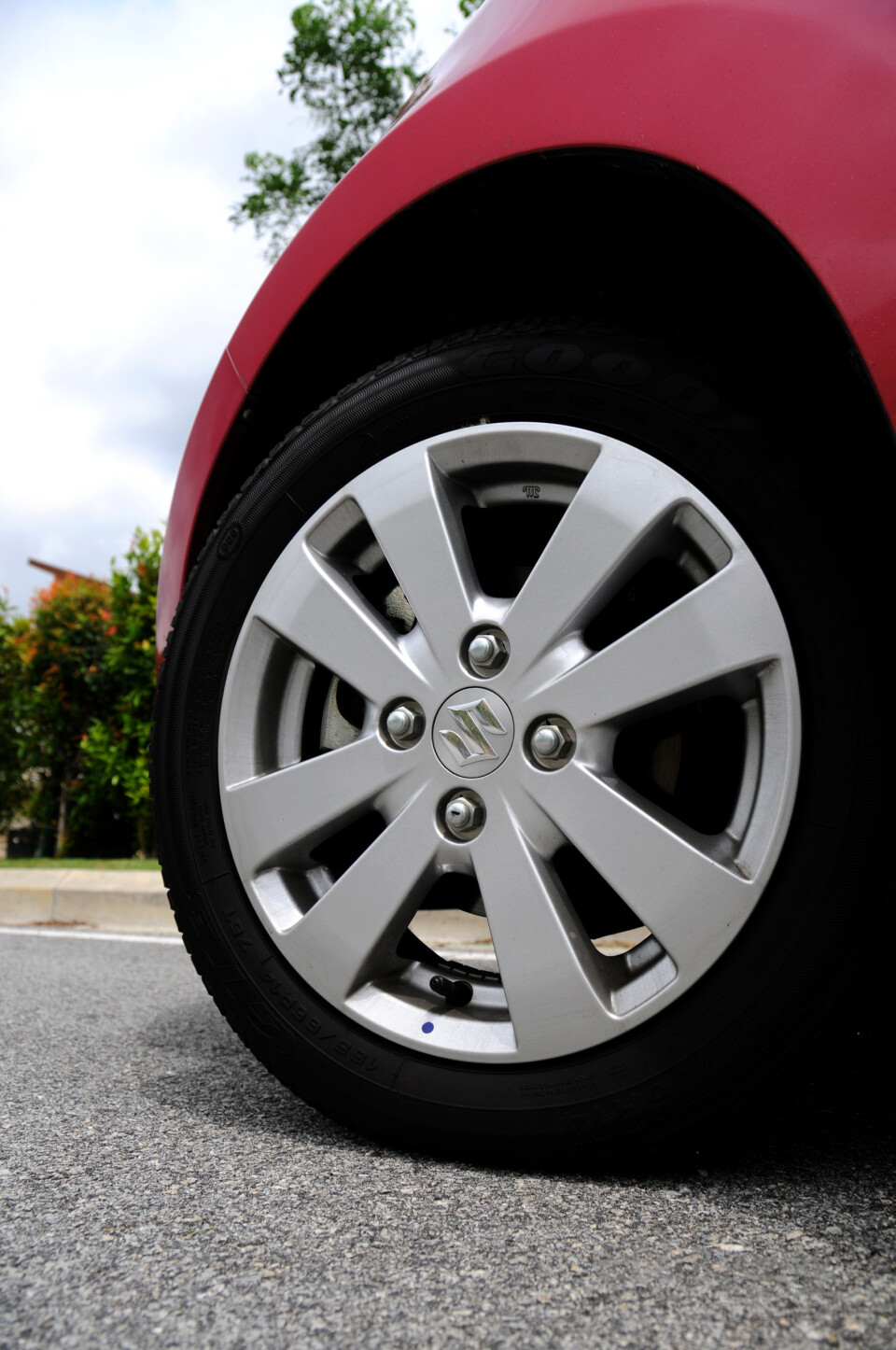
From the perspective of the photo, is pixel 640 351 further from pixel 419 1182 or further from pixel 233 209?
pixel 233 209

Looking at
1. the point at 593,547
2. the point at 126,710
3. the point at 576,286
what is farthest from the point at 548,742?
the point at 126,710

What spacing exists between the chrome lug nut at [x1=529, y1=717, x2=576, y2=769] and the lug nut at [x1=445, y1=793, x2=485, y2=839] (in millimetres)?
103

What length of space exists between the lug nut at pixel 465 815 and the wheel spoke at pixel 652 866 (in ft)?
0.29

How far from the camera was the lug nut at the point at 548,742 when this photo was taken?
4.21 feet

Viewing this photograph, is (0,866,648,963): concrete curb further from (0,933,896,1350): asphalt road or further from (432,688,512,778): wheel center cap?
(432,688,512,778): wheel center cap

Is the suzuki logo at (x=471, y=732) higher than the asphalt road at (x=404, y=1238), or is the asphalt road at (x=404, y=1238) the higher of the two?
the suzuki logo at (x=471, y=732)

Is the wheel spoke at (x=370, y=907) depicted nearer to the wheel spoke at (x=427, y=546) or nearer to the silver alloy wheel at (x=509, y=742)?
the silver alloy wheel at (x=509, y=742)

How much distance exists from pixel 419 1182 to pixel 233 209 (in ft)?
47.1

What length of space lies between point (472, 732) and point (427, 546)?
0.27 metres

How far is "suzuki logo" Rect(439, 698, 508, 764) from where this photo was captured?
4.32 ft

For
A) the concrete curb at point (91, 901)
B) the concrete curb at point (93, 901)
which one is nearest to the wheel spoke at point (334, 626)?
the concrete curb at point (91, 901)

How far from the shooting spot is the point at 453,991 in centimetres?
140

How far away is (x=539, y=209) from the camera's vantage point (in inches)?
55.9

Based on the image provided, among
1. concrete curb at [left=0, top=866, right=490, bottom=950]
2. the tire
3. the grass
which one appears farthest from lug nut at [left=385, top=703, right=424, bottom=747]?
the grass
